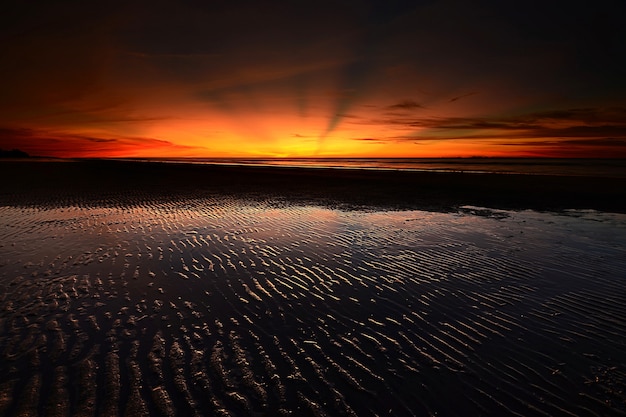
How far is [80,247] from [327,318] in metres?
8.04

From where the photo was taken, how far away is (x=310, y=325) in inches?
223

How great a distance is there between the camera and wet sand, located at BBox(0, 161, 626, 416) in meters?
3.98

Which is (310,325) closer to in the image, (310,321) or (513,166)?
A: (310,321)

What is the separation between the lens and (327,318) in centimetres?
591

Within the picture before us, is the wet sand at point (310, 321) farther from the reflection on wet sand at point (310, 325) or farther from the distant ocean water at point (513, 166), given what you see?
the distant ocean water at point (513, 166)

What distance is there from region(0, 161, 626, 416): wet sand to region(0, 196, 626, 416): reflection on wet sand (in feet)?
0.09

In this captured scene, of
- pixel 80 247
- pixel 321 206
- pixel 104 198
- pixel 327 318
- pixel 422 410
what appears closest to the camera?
pixel 422 410

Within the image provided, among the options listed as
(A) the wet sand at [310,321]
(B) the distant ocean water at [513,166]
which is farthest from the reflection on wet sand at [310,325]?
(B) the distant ocean water at [513,166]

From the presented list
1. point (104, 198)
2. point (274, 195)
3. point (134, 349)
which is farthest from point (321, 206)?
point (134, 349)

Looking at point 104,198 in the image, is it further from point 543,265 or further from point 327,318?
point 543,265

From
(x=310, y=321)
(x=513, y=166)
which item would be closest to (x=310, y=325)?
(x=310, y=321)

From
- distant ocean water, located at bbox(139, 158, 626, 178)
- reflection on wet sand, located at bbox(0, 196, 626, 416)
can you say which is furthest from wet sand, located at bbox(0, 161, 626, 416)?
distant ocean water, located at bbox(139, 158, 626, 178)

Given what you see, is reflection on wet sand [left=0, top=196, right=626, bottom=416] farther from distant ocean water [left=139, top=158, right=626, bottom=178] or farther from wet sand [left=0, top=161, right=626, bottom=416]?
distant ocean water [left=139, top=158, right=626, bottom=178]

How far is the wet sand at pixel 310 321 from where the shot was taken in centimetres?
398
